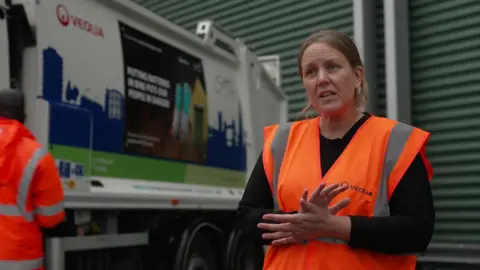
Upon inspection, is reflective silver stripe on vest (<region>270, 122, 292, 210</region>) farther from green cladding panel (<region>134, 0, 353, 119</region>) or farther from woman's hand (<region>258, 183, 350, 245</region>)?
green cladding panel (<region>134, 0, 353, 119</region>)

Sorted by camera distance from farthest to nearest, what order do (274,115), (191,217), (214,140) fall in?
(274,115) → (214,140) → (191,217)

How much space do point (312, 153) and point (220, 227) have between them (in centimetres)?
424

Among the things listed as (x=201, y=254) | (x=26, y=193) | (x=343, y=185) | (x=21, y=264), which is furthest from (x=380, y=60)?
(x=343, y=185)

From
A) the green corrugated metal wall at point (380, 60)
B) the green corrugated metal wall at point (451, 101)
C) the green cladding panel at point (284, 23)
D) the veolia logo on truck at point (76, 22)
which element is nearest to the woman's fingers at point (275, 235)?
the veolia logo on truck at point (76, 22)

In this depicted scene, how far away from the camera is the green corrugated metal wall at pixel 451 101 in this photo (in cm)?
796

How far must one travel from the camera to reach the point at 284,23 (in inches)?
386

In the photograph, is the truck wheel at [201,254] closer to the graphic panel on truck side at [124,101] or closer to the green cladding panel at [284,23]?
the graphic panel on truck side at [124,101]

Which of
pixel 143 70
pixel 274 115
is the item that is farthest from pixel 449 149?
pixel 143 70

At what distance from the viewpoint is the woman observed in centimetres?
180

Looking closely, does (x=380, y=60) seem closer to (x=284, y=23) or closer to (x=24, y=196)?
(x=284, y=23)

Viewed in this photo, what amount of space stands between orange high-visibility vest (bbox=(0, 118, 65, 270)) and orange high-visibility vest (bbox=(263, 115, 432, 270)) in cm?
188

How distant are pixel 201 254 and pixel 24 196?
2.50 m

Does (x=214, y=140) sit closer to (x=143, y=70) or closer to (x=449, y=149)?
(x=143, y=70)

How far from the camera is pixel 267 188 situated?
209 cm
